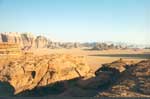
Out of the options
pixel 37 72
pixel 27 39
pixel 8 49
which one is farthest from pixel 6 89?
pixel 27 39

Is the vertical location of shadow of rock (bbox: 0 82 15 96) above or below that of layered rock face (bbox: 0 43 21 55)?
below

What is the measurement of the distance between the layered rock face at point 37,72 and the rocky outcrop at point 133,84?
363 centimetres

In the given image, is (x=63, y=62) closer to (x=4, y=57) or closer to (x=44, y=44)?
(x=4, y=57)

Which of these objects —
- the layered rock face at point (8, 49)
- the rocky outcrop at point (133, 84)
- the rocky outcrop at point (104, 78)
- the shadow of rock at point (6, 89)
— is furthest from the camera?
the layered rock face at point (8, 49)

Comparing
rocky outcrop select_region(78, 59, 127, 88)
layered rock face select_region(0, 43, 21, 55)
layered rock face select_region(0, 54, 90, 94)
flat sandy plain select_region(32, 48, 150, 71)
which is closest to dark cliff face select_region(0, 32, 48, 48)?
flat sandy plain select_region(32, 48, 150, 71)

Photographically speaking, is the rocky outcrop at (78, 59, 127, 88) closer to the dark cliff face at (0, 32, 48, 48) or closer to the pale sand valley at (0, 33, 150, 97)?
the pale sand valley at (0, 33, 150, 97)

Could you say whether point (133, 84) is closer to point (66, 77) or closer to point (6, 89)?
point (66, 77)

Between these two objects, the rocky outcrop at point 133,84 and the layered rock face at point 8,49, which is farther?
the layered rock face at point 8,49

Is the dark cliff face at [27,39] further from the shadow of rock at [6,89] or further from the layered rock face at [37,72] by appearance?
the shadow of rock at [6,89]

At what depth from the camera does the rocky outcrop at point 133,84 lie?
12291 millimetres

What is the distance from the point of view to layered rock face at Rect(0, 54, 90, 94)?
1586 cm

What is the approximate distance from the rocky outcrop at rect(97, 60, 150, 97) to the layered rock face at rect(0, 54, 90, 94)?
3630 millimetres

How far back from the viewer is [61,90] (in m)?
16.1

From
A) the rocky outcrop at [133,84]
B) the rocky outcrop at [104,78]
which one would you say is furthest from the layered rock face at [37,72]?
the rocky outcrop at [133,84]
